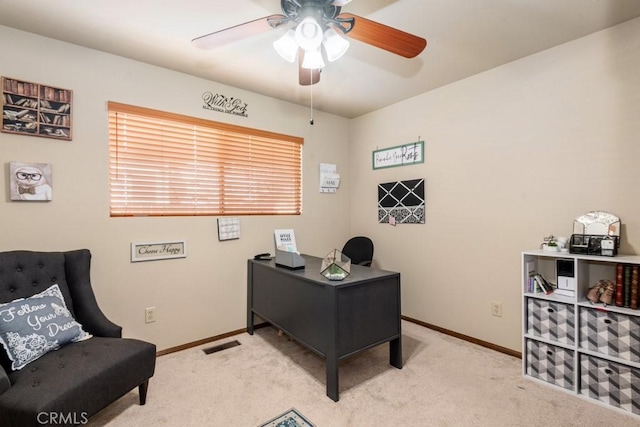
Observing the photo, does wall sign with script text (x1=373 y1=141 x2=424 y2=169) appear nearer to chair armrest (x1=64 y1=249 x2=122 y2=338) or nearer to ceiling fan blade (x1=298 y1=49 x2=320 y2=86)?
ceiling fan blade (x1=298 y1=49 x2=320 y2=86)

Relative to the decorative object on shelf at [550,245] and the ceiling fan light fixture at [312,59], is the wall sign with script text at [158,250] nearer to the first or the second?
the ceiling fan light fixture at [312,59]

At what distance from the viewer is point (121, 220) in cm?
243

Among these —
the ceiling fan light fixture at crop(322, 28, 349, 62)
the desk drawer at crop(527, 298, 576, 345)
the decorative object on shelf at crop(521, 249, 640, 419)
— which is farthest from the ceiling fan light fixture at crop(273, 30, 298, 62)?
the desk drawer at crop(527, 298, 576, 345)

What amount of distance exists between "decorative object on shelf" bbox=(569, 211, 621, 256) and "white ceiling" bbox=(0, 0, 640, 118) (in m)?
1.31

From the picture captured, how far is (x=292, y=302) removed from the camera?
2.39 m

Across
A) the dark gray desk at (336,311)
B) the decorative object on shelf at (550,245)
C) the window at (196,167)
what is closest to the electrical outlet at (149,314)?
the window at (196,167)

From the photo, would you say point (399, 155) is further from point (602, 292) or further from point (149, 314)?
point (149, 314)

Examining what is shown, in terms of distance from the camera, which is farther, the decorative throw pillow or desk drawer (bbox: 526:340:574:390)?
desk drawer (bbox: 526:340:574:390)

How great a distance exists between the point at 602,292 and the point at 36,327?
11.2 ft

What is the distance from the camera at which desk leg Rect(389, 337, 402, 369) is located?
2.34 meters

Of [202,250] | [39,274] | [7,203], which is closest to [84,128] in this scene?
[7,203]

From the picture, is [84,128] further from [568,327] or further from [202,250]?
[568,327]

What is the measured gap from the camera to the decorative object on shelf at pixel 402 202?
324 centimetres

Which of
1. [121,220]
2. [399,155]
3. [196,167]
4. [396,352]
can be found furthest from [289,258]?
[399,155]
